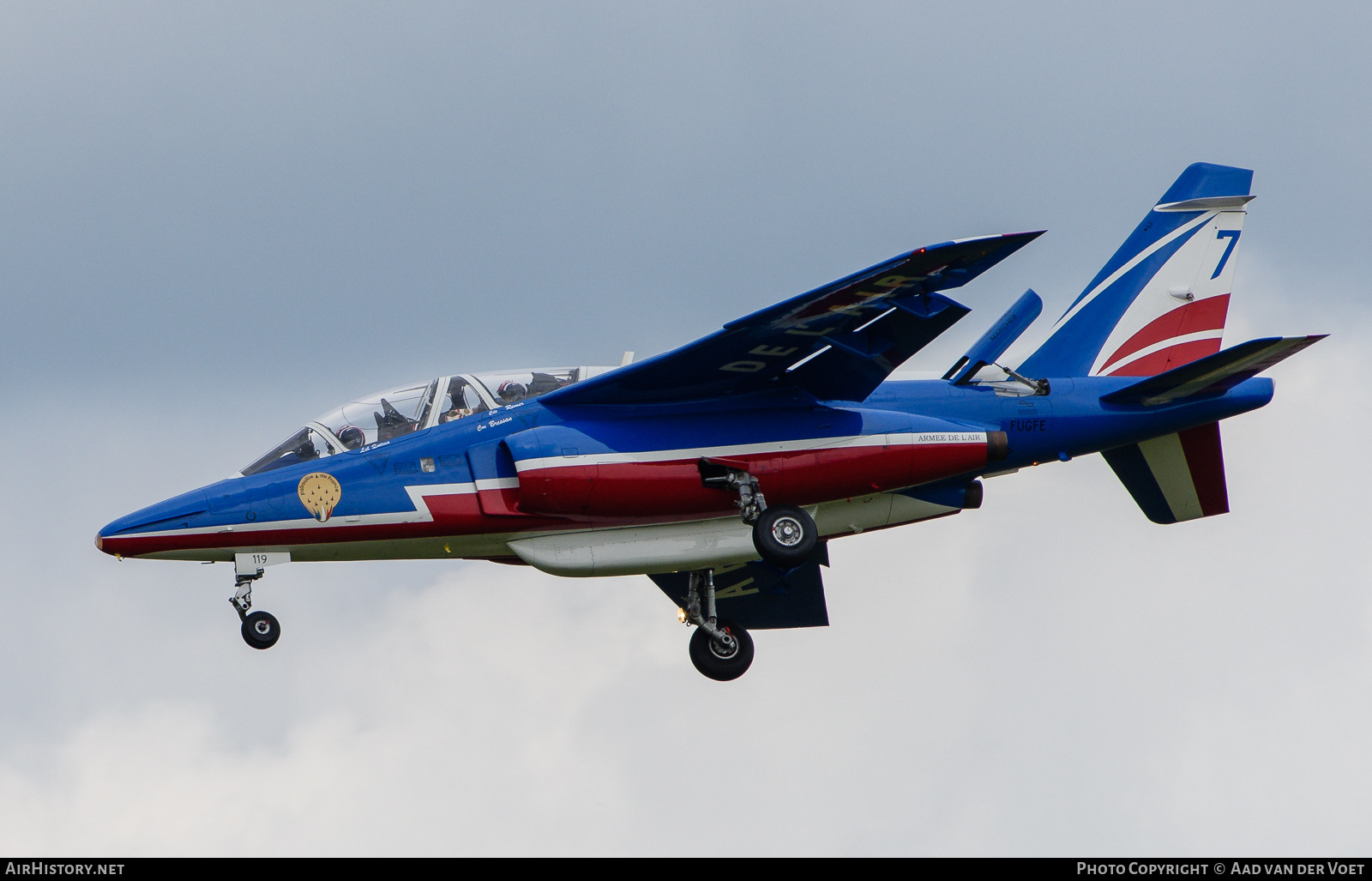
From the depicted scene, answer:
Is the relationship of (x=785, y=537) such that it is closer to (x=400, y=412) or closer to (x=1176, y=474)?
(x=400, y=412)

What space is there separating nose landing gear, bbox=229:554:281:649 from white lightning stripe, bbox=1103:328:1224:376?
37.4 ft

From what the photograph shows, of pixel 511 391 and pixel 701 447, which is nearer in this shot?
pixel 701 447

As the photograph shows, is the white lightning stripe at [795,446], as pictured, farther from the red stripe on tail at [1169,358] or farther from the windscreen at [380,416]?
the red stripe on tail at [1169,358]

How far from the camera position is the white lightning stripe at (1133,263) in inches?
857

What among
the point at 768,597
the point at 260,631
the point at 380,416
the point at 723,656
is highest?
the point at 380,416

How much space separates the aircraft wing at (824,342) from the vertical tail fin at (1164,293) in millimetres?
4091

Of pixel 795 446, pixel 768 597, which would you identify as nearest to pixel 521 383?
pixel 795 446

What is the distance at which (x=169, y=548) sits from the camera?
17.7 metres

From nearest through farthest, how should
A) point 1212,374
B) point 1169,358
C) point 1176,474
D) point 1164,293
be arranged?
point 1212,374
point 1176,474
point 1169,358
point 1164,293

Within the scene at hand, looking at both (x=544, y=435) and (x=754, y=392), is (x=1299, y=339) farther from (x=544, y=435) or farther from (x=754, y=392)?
(x=544, y=435)

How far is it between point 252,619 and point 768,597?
787cm

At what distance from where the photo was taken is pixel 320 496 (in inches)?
698

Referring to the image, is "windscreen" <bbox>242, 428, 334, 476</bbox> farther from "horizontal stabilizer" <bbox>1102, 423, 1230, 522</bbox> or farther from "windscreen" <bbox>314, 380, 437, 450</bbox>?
"horizontal stabilizer" <bbox>1102, 423, 1230, 522</bbox>

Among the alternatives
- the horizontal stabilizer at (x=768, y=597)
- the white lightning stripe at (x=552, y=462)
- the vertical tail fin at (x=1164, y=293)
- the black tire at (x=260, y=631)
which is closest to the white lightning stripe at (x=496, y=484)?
the white lightning stripe at (x=552, y=462)
